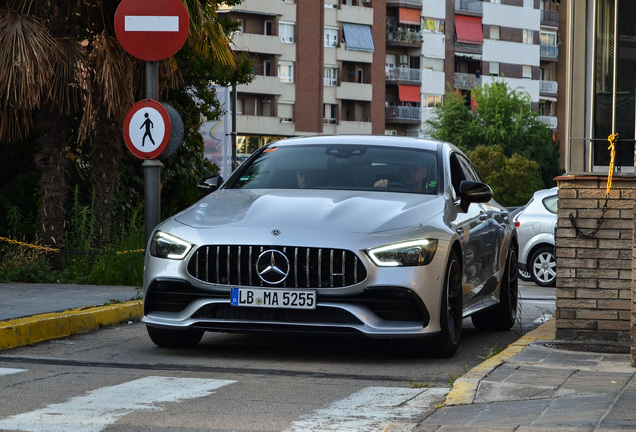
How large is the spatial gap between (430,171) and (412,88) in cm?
9192

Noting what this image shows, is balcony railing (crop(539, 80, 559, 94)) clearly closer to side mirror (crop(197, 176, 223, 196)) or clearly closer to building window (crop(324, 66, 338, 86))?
building window (crop(324, 66, 338, 86))

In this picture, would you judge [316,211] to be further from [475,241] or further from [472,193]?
[475,241]

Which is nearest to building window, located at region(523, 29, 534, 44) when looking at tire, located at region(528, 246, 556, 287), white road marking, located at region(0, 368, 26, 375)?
tire, located at region(528, 246, 556, 287)

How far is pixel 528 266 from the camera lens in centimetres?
2062

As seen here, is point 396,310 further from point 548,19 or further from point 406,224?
point 548,19

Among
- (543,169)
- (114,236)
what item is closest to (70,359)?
(114,236)

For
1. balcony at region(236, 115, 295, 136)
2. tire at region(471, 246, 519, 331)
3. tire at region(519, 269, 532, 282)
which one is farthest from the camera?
balcony at region(236, 115, 295, 136)

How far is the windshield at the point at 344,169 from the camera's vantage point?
9.41 meters

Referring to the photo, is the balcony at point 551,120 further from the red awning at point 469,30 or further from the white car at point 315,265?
the white car at point 315,265

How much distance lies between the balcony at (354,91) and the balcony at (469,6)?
44.8ft

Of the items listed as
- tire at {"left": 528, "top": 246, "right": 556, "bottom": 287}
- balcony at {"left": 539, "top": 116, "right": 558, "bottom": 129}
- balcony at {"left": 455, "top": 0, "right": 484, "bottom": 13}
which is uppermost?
balcony at {"left": 455, "top": 0, "right": 484, "bottom": 13}

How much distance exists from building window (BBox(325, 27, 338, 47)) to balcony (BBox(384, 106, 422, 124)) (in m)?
9.12

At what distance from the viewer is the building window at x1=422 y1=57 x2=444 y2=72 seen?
101 meters

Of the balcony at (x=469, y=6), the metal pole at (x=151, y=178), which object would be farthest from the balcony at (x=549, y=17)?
the metal pole at (x=151, y=178)
